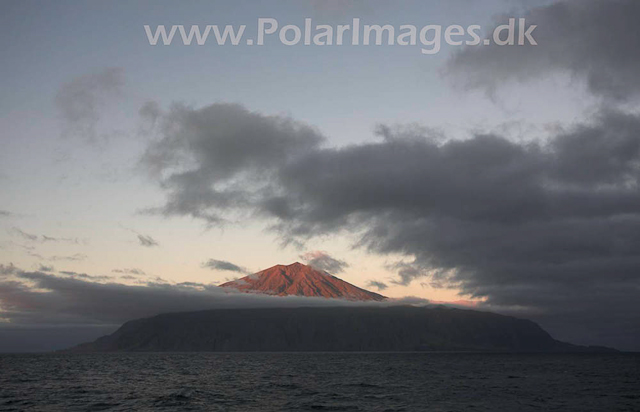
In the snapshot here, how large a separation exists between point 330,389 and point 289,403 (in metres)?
22.6

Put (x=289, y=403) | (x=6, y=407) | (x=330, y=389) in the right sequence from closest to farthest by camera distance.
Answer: (x=6, y=407), (x=289, y=403), (x=330, y=389)

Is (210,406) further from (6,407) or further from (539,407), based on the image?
(539,407)

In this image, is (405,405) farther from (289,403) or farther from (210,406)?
(210,406)

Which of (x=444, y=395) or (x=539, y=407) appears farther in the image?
(x=444, y=395)

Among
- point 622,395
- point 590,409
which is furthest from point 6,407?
point 622,395

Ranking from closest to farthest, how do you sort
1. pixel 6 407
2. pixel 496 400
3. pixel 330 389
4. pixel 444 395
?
pixel 6 407, pixel 496 400, pixel 444 395, pixel 330 389

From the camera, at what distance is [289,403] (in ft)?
239

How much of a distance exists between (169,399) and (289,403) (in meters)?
18.1

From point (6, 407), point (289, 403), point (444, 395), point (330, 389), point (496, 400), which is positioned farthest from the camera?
point (330, 389)

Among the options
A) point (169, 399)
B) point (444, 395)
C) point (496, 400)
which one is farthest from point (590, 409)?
point (169, 399)

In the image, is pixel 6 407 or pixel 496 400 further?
→ pixel 496 400

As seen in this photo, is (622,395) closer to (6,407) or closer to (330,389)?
(330,389)

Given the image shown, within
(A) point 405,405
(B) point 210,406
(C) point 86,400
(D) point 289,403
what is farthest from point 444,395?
(C) point 86,400

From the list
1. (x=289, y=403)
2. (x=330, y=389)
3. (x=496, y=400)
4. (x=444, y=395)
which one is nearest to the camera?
(x=289, y=403)
